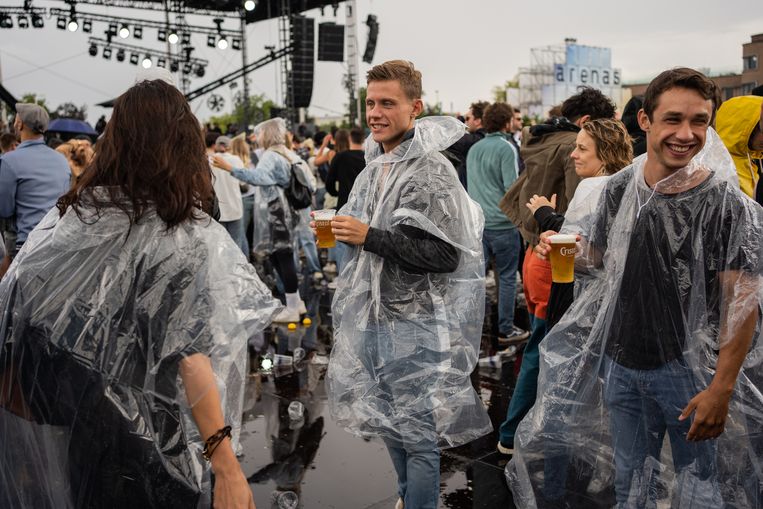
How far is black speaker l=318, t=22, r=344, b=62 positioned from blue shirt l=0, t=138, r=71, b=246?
17487 millimetres

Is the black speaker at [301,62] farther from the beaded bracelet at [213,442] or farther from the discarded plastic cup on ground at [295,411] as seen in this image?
the beaded bracelet at [213,442]

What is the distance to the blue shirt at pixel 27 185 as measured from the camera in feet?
14.6

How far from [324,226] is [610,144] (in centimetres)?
127

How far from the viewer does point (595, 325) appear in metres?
2.31

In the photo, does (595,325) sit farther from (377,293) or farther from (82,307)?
(82,307)

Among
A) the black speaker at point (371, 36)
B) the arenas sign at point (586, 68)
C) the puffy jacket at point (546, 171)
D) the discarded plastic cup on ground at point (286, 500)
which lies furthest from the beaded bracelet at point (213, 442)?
the arenas sign at point (586, 68)

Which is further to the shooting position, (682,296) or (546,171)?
(546,171)

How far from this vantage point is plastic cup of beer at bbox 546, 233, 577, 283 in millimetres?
2426

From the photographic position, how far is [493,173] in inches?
223

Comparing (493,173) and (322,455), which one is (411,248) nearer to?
(322,455)

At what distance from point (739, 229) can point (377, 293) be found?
1179 millimetres

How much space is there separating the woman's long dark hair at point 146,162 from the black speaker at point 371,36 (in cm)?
2108

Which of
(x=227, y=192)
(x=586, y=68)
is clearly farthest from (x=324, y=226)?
(x=586, y=68)

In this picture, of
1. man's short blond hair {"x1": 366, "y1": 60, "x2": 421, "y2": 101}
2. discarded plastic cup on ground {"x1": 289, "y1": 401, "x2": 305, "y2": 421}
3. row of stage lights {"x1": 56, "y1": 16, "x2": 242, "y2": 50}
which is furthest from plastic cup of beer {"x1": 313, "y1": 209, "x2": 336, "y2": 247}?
row of stage lights {"x1": 56, "y1": 16, "x2": 242, "y2": 50}
